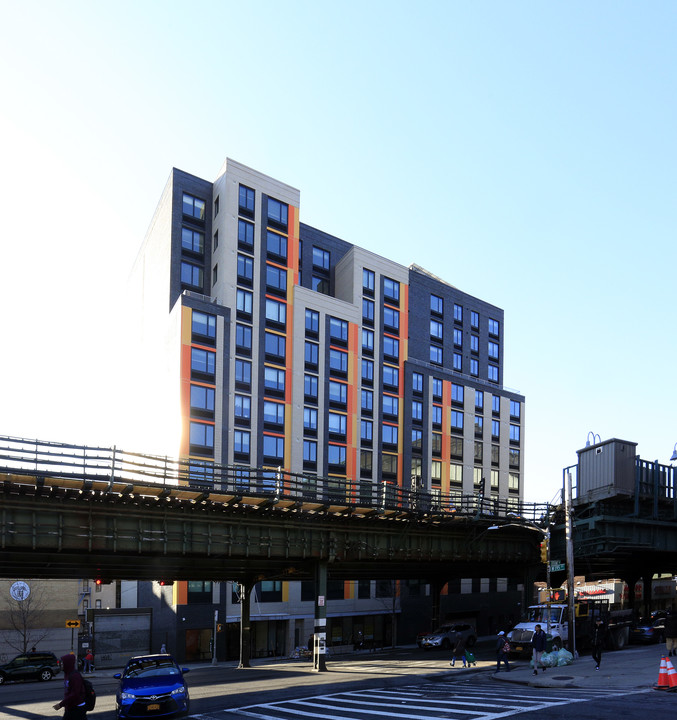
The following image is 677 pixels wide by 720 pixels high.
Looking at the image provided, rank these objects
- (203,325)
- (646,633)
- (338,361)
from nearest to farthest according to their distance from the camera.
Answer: (646,633) → (203,325) → (338,361)

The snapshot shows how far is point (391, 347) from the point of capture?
263ft

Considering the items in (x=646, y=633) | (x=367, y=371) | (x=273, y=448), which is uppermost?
(x=367, y=371)

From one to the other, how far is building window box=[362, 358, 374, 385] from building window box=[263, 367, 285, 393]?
35.2 ft

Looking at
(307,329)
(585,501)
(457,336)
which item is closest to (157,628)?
(307,329)

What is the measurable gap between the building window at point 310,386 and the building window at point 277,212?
49.1 feet

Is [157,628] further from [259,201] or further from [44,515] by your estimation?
[259,201]

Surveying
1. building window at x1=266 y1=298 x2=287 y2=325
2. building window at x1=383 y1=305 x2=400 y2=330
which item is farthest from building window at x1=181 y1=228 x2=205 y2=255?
building window at x1=383 y1=305 x2=400 y2=330

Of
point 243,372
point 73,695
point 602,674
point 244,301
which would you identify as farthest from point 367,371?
point 73,695

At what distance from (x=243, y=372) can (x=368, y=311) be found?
17921 mm

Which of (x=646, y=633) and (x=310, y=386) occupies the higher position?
(x=310, y=386)

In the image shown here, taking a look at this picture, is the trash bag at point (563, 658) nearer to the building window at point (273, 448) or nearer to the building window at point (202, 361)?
the building window at point (273, 448)

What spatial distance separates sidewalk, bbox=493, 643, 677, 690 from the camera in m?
25.2

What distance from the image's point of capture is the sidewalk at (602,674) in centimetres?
2516

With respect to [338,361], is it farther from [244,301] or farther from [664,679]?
[664,679]
